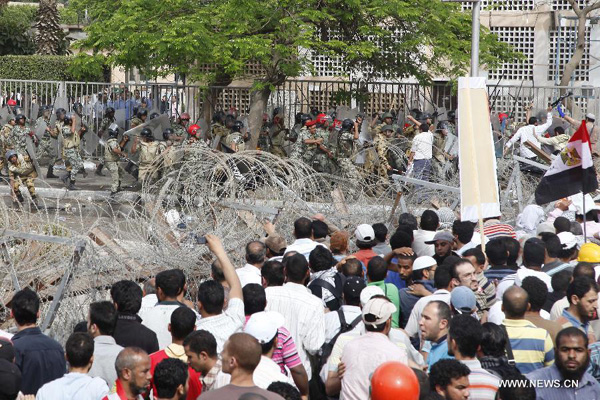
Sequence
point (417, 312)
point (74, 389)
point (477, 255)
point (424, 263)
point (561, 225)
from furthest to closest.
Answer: point (561, 225), point (477, 255), point (424, 263), point (417, 312), point (74, 389)

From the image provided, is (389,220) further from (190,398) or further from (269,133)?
(269,133)

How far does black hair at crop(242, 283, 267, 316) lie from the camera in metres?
5.59

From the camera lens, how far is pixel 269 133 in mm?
17953

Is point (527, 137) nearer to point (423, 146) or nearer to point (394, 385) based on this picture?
point (423, 146)

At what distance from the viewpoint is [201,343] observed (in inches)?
191

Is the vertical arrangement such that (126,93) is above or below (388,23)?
below

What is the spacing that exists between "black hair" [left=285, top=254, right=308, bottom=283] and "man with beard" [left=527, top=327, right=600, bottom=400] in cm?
172

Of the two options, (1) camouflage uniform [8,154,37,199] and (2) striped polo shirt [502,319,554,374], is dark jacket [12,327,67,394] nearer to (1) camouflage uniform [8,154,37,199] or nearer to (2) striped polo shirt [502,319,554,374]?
(2) striped polo shirt [502,319,554,374]

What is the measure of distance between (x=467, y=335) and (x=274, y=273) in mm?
1684

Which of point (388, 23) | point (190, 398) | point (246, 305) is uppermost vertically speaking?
point (388, 23)

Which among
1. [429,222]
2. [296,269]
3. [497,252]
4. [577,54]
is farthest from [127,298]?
[577,54]

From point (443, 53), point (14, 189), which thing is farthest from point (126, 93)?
point (443, 53)

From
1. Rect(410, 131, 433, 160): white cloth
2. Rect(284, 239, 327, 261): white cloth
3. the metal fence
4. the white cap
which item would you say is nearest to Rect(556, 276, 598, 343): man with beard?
the white cap

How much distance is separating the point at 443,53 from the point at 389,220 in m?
7.34
